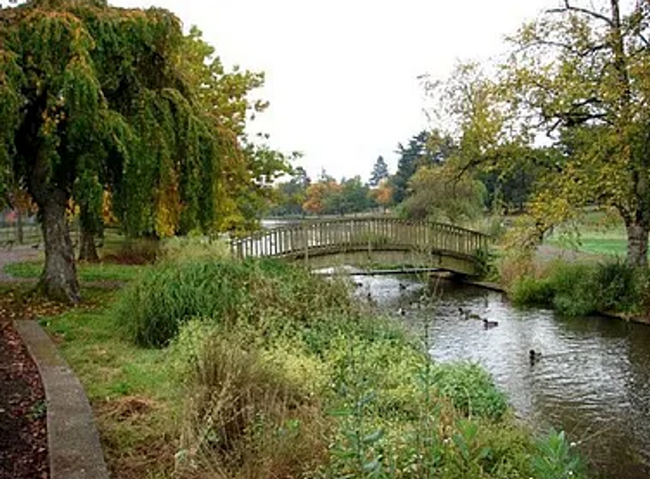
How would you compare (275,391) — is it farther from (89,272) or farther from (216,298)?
(89,272)

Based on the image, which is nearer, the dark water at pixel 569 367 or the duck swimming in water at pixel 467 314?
the dark water at pixel 569 367

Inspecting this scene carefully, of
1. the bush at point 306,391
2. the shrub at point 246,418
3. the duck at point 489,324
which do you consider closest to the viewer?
the bush at point 306,391

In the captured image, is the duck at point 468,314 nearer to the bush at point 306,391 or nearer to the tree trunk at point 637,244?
the tree trunk at point 637,244

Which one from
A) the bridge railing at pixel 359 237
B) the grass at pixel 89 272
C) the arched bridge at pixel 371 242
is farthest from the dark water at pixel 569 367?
the grass at pixel 89 272

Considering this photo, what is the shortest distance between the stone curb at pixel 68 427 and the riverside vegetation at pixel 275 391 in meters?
0.16

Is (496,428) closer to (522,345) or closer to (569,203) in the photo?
(522,345)

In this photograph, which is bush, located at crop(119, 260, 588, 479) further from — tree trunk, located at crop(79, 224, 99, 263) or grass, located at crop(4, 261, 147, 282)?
tree trunk, located at crop(79, 224, 99, 263)

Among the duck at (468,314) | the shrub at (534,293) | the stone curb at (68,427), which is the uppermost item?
the stone curb at (68,427)

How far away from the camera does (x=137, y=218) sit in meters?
10.5

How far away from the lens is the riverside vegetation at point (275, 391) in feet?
12.1

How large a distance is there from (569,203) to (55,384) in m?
11.8

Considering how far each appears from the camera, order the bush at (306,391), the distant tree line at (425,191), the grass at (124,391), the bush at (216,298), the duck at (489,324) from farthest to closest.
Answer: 1. the distant tree line at (425,191)
2. the duck at (489,324)
3. the bush at (216,298)
4. the grass at (124,391)
5. the bush at (306,391)

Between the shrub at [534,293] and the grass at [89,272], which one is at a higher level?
the grass at [89,272]

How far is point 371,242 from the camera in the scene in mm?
18578
